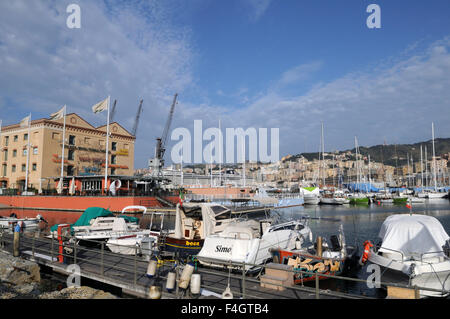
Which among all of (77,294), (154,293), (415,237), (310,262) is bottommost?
(77,294)

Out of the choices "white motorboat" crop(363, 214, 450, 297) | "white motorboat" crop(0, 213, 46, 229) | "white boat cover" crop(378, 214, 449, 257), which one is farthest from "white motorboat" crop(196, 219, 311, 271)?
"white motorboat" crop(0, 213, 46, 229)

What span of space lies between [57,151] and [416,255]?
227ft

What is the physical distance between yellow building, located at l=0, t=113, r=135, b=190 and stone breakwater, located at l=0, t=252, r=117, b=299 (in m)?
52.6

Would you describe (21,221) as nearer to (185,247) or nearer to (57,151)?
(185,247)

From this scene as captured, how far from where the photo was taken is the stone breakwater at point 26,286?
11.3 meters

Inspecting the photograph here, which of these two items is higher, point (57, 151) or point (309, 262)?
point (57, 151)

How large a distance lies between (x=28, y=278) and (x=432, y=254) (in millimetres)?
18354

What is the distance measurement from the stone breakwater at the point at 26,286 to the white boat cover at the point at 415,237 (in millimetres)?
12748

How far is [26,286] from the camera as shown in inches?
501

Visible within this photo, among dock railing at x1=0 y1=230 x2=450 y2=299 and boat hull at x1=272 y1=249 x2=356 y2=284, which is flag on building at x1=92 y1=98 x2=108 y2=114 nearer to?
dock railing at x1=0 y1=230 x2=450 y2=299

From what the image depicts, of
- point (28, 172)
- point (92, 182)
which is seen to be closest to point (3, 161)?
point (28, 172)

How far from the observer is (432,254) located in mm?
13797

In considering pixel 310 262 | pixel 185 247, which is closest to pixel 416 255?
pixel 310 262

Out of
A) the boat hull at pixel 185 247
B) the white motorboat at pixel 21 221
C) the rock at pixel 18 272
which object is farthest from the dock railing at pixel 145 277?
the white motorboat at pixel 21 221
